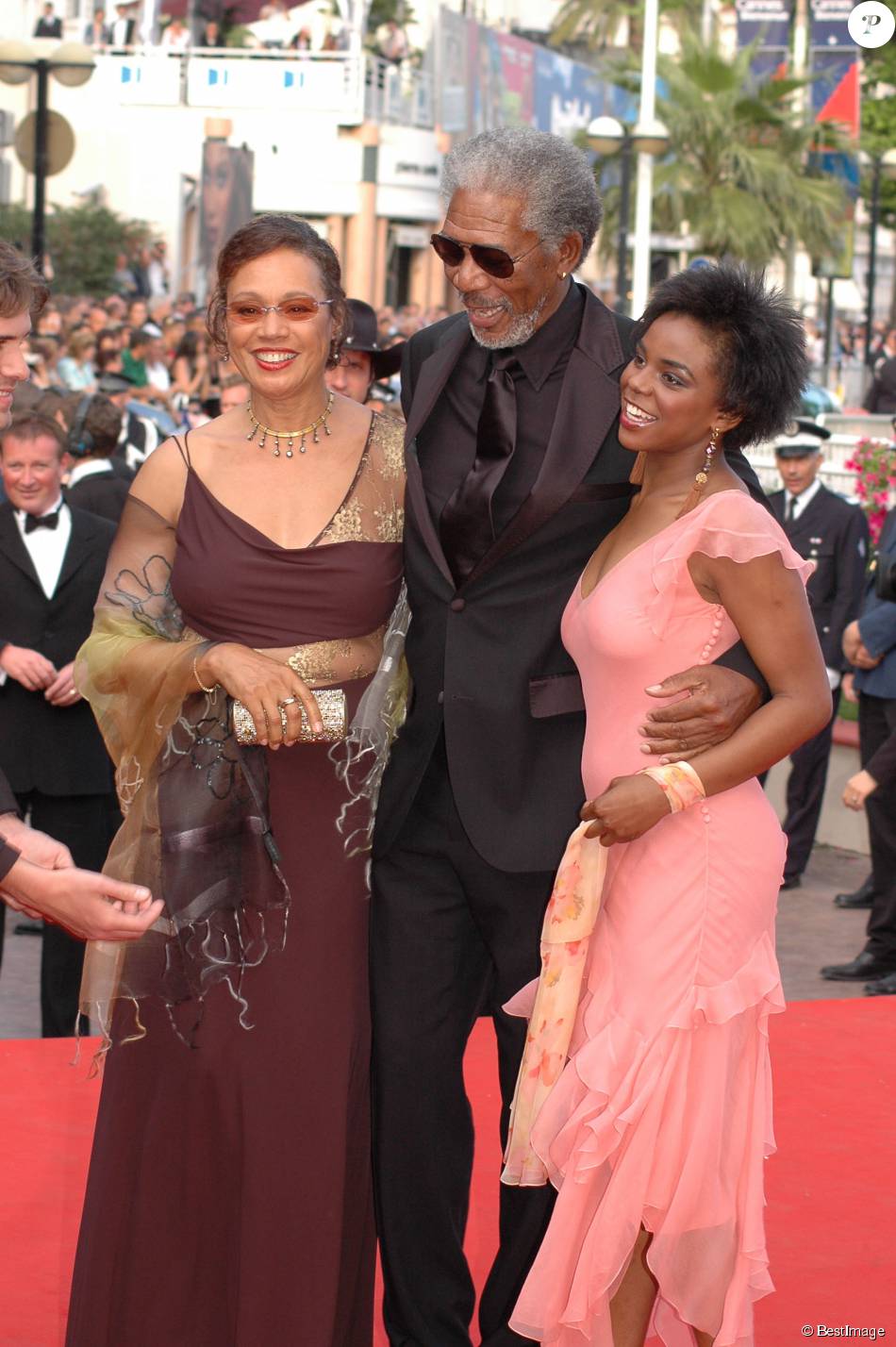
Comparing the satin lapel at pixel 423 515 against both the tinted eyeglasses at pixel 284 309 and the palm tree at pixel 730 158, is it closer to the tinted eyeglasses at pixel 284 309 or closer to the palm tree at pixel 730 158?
the tinted eyeglasses at pixel 284 309

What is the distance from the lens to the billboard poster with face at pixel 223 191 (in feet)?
69.6

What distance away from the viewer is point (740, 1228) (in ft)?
10.1

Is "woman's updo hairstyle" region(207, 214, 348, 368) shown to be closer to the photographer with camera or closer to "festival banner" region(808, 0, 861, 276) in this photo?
the photographer with camera

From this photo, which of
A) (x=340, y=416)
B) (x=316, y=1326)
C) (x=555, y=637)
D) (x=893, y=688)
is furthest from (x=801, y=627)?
(x=893, y=688)

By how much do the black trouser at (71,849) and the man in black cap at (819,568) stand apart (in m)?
3.40

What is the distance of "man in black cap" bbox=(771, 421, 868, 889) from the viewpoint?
27.9 ft

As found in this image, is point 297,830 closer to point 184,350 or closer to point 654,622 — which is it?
point 654,622

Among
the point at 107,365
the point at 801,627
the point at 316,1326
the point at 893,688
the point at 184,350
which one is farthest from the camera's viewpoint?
the point at 184,350

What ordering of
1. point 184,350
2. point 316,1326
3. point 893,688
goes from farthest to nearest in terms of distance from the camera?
point 184,350 < point 893,688 < point 316,1326

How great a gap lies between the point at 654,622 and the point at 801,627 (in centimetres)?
24

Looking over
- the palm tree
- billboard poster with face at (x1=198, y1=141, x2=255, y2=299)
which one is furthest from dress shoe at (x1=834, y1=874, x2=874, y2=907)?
the palm tree

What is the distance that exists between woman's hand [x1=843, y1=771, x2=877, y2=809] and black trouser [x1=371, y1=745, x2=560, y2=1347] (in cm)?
300

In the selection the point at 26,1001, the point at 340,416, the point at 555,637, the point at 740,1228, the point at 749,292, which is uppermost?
the point at 749,292

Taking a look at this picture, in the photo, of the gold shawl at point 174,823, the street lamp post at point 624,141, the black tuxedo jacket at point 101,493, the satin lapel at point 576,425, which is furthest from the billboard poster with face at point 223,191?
the gold shawl at point 174,823
